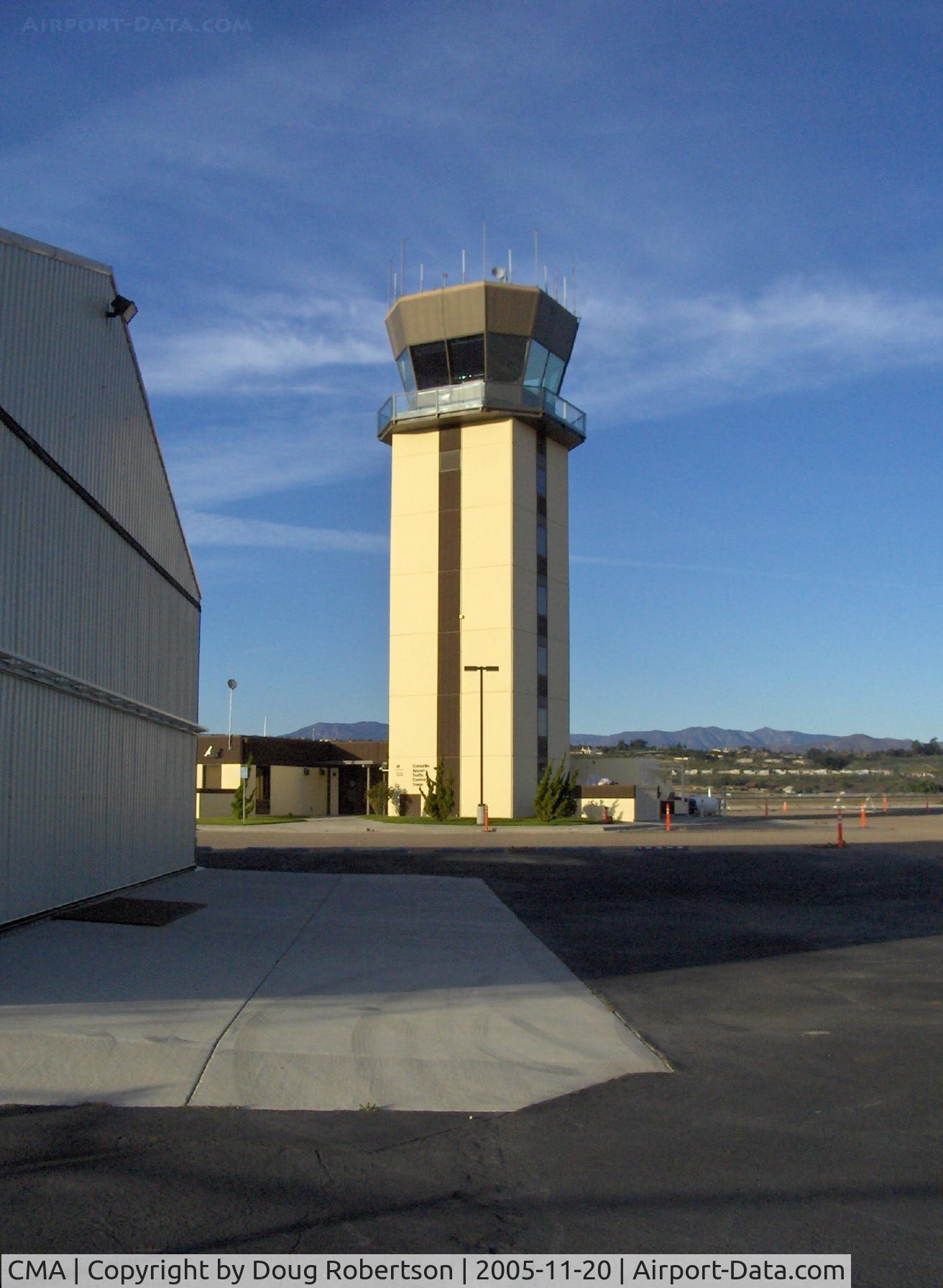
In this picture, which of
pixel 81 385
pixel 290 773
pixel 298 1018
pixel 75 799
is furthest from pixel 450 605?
pixel 298 1018

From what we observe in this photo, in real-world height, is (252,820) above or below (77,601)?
below

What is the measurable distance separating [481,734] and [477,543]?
32.6 ft

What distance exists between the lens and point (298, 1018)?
8641mm

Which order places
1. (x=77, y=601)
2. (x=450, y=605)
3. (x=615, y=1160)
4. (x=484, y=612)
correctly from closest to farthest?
(x=615, y=1160)
(x=77, y=601)
(x=484, y=612)
(x=450, y=605)

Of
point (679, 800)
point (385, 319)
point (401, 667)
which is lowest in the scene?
point (679, 800)

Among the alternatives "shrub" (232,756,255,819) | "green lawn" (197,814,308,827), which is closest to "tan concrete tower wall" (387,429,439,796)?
"green lawn" (197,814,308,827)

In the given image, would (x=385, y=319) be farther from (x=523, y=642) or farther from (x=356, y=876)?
(x=356, y=876)

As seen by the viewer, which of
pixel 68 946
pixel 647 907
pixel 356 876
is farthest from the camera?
pixel 356 876

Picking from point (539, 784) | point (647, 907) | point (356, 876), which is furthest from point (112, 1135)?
point (539, 784)

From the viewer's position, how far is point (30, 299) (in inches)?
516

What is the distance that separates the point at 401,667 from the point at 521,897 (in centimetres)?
3677

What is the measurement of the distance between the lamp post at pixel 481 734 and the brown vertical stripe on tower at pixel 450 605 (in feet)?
4.31

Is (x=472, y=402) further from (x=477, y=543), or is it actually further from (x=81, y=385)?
(x=81, y=385)

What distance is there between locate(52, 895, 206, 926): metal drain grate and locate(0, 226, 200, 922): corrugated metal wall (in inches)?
11.1
